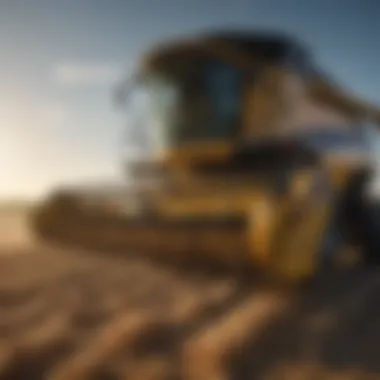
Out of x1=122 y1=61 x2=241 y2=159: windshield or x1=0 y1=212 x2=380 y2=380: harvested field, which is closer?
x1=0 y1=212 x2=380 y2=380: harvested field

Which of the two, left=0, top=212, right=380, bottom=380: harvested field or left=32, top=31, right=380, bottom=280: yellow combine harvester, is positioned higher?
left=32, top=31, right=380, bottom=280: yellow combine harvester

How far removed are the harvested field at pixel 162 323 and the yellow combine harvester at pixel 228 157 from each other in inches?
2.1

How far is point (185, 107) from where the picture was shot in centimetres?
110

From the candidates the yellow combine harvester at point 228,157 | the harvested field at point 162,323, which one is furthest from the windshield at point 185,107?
the harvested field at point 162,323

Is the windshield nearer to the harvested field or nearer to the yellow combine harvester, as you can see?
the yellow combine harvester

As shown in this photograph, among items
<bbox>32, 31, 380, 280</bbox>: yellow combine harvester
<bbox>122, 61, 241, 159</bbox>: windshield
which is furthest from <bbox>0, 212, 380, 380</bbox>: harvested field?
<bbox>122, 61, 241, 159</bbox>: windshield

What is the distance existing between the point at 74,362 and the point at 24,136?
1.31ft

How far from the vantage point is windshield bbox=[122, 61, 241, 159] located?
41.9 inches

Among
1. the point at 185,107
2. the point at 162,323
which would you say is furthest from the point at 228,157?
the point at 162,323

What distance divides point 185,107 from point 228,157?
136 mm

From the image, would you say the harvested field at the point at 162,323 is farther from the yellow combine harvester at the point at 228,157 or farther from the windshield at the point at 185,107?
the windshield at the point at 185,107

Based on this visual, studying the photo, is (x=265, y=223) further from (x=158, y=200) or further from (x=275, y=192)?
(x=158, y=200)

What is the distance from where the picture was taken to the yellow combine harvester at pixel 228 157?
980 mm

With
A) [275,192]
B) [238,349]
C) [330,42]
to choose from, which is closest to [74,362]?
[238,349]
